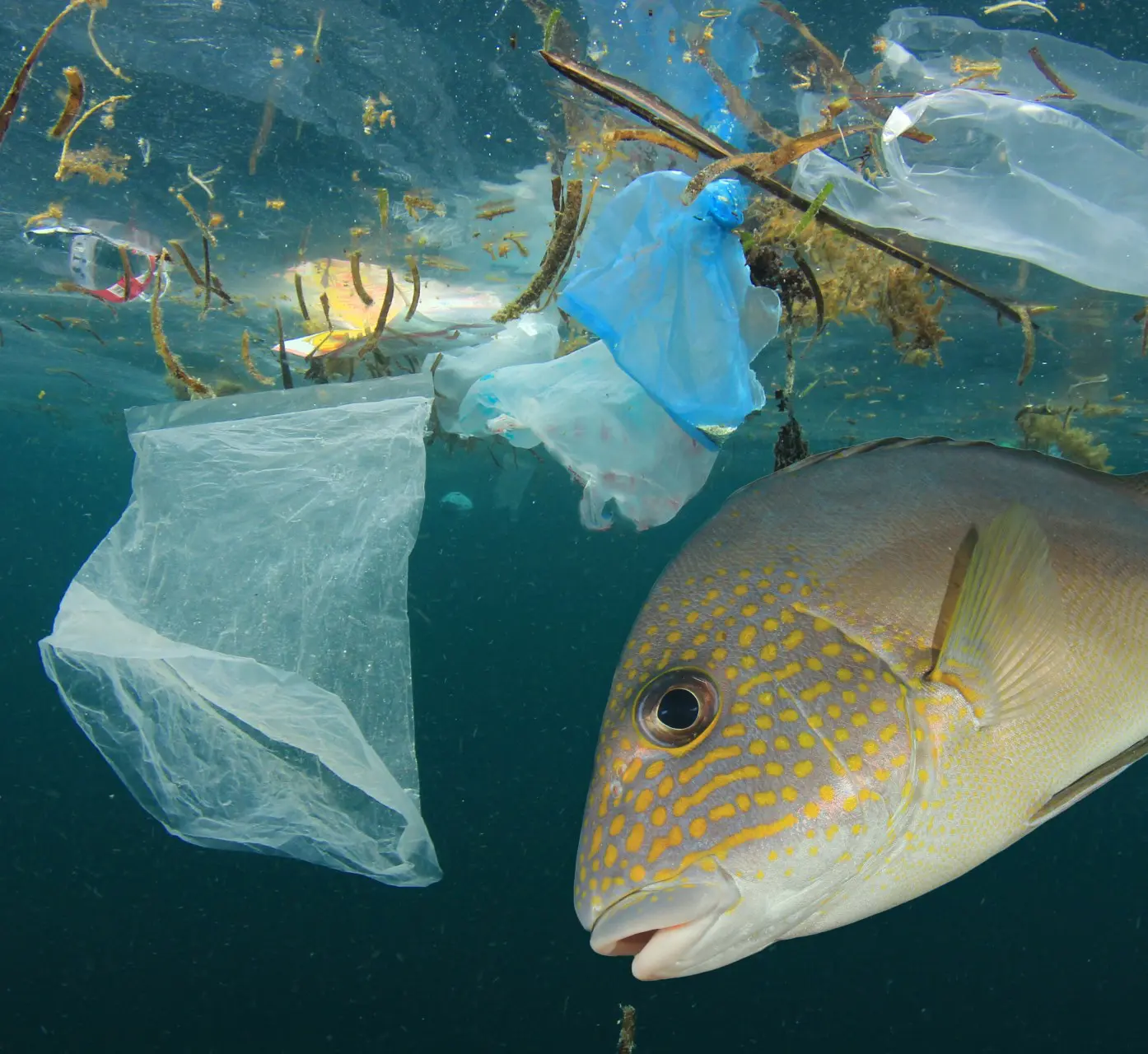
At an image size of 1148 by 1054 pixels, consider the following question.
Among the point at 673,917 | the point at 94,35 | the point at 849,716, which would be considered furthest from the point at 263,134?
the point at 673,917

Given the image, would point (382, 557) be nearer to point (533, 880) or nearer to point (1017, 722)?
point (1017, 722)

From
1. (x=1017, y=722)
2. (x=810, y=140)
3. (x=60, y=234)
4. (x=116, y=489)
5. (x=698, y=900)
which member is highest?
(x=810, y=140)

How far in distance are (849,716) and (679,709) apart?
388 mm

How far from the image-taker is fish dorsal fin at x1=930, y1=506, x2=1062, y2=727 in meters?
1.55

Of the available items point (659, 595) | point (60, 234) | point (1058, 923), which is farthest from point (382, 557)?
point (1058, 923)

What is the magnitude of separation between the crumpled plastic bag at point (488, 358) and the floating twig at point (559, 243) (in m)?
1.03

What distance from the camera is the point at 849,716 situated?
1.53 meters

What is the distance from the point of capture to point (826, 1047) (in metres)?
15.8

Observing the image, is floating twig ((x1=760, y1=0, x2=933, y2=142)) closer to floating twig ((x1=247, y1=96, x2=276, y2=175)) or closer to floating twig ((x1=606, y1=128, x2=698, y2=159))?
floating twig ((x1=606, y1=128, x2=698, y2=159))

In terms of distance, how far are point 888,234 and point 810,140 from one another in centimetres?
265

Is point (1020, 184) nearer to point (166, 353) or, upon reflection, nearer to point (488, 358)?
point (488, 358)

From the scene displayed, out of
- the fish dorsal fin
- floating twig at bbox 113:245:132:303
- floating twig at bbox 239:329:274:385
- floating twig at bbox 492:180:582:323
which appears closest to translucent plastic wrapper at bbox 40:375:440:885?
floating twig at bbox 239:329:274:385

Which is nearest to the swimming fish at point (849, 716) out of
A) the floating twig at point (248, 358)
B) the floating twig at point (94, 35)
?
the floating twig at point (248, 358)

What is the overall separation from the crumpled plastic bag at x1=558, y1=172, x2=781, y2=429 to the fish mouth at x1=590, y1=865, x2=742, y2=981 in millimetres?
1854
